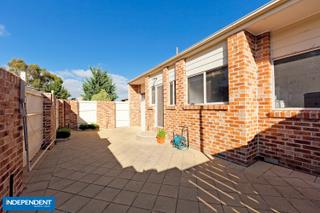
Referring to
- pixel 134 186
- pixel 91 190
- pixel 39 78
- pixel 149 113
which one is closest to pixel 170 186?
pixel 134 186

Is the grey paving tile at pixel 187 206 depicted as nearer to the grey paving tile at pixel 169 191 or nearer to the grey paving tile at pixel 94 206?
the grey paving tile at pixel 169 191

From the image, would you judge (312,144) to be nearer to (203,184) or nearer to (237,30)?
(203,184)

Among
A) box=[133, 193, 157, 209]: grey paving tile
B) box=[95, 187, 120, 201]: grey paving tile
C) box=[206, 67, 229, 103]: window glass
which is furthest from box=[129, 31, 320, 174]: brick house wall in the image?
box=[95, 187, 120, 201]: grey paving tile

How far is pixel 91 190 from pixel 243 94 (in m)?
3.64

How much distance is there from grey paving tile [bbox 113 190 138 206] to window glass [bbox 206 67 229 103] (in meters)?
3.23

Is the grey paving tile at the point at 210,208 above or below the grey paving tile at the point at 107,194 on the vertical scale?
below

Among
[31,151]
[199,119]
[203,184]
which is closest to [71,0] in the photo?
[31,151]

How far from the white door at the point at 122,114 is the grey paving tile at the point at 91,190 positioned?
29.0 feet

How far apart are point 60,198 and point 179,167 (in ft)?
7.51

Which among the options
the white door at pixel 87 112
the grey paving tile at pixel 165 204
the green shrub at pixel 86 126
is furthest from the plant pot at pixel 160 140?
the white door at pixel 87 112

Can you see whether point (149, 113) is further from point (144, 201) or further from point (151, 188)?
point (144, 201)

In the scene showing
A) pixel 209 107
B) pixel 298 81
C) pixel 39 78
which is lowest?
pixel 209 107

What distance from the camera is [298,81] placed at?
9.89 feet

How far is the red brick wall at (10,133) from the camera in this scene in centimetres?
182
